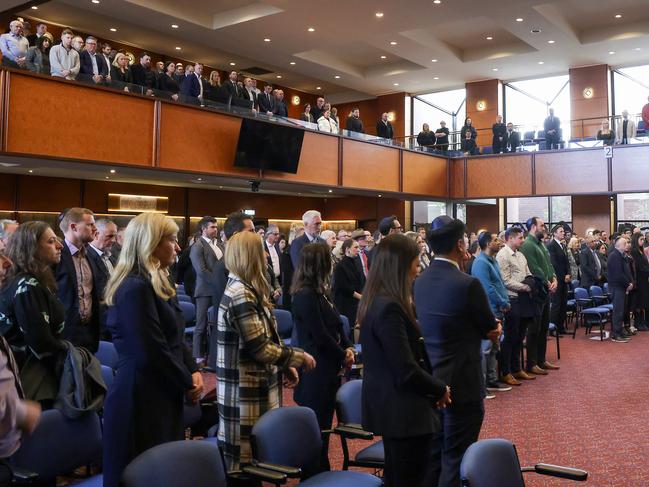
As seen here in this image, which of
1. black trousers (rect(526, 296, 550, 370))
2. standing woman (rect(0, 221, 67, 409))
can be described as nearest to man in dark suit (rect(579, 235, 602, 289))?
black trousers (rect(526, 296, 550, 370))

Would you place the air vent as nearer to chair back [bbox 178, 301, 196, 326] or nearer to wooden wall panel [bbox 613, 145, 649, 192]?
wooden wall panel [bbox 613, 145, 649, 192]

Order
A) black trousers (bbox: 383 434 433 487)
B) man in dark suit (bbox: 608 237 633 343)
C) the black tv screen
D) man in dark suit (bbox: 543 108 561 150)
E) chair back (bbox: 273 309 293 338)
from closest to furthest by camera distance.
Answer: black trousers (bbox: 383 434 433 487)
chair back (bbox: 273 309 293 338)
man in dark suit (bbox: 608 237 633 343)
the black tv screen
man in dark suit (bbox: 543 108 561 150)

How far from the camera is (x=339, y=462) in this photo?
4012 mm

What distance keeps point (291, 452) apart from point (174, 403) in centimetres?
55

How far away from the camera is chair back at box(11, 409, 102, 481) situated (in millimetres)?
2510

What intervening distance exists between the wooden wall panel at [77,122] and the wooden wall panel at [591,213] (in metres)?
12.9

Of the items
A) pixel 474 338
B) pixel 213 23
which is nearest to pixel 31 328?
pixel 474 338

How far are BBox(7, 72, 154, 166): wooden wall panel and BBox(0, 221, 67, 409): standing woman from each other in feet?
16.5

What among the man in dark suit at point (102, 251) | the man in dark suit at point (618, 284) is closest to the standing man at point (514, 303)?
the man in dark suit at point (618, 284)

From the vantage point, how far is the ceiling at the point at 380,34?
44.5ft

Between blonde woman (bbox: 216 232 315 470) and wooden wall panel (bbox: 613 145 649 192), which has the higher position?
wooden wall panel (bbox: 613 145 649 192)

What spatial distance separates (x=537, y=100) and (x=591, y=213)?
4.36m

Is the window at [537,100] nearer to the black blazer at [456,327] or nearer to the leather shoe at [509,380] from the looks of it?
the leather shoe at [509,380]

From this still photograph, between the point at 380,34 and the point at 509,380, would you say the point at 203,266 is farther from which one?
the point at 380,34
